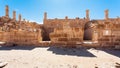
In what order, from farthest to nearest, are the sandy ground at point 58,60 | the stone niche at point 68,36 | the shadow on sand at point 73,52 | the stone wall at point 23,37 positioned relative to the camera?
the stone wall at point 23,37, the stone niche at point 68,36, the shadow on sand at point 73,52, the sandy ground at point 58,60

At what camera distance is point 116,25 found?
8508mm

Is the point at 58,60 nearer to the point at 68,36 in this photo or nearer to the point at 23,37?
the point at 68,36

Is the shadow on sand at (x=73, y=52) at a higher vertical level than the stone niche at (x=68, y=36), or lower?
lower

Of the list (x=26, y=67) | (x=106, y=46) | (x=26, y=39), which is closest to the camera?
(x=26, y=67)

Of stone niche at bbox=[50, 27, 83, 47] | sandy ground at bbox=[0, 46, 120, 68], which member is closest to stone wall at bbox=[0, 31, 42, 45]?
stone niche at bbox=[50, 27, 83, 47]

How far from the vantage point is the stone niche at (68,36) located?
8.61m

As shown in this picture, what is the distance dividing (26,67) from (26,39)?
5.48m

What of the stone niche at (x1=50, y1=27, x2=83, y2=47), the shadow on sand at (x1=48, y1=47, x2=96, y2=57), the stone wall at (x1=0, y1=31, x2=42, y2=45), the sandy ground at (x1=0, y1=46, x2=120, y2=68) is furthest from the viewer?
the stone wall at (x1=0, y1=31, x2=42, y2=45)

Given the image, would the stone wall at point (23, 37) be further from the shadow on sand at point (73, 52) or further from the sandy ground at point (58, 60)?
the sandy ground at point (58, 60)

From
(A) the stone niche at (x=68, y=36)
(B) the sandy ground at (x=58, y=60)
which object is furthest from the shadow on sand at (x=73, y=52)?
(A) the stone niche at (x=68, y=36)

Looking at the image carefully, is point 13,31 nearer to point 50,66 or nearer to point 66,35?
point 66,35

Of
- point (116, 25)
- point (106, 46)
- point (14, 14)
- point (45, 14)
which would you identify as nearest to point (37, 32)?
point (106, 46)

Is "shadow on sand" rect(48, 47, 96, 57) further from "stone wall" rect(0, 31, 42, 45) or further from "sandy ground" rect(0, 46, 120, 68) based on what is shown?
"stone wall" rect(0, 31, 42, 45)

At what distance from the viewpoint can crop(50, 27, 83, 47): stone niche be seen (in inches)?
339
